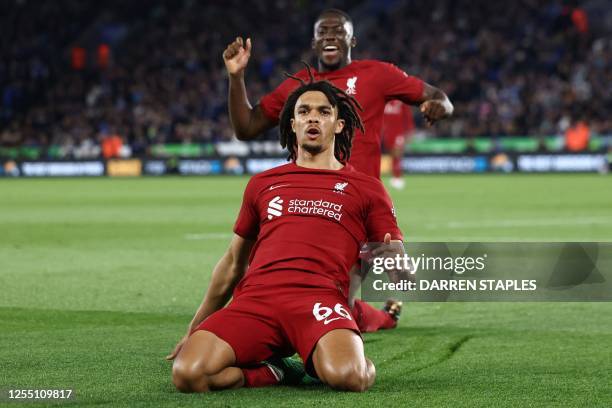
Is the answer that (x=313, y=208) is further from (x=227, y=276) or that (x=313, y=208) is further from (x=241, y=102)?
(x=241, y=102)

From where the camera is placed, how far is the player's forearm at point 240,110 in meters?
7.18

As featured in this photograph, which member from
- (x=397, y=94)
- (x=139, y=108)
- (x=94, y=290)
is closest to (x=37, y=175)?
(x=139, y=108)

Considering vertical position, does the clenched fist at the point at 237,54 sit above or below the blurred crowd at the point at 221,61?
above

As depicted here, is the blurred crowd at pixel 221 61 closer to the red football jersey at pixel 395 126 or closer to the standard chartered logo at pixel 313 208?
the red football jersey at pixel 395 126

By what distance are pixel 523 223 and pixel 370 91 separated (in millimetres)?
9007

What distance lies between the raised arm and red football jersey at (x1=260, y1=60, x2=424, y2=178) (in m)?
0.15

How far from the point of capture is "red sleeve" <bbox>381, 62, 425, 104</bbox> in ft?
25.9

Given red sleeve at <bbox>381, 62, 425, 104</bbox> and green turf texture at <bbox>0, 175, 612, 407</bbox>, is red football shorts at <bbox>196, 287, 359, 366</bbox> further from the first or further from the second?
red sleeve at <bbox>381, 62, 425, 104</bbox>

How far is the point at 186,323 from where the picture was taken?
A: 26.7 feet

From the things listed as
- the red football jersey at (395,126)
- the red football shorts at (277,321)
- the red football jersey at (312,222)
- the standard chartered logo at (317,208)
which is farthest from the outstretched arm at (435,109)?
the red football jersey at (395,126)

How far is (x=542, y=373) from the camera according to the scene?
605 cm

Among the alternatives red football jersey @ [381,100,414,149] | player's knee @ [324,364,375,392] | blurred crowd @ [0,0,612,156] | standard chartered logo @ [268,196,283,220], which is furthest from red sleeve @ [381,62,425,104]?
blurred crowd @ [0,0,612,156]

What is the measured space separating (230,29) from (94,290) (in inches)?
1524

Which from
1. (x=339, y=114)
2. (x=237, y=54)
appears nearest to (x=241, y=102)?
(x=237, y=54)
